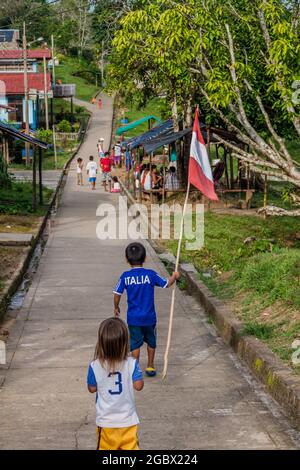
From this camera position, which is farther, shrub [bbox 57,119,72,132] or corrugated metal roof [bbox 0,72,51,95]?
shrub [bbox 57,119,72,132]

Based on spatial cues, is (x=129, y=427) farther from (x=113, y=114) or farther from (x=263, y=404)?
(x=113, y=114)

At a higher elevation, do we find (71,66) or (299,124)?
(71,66)

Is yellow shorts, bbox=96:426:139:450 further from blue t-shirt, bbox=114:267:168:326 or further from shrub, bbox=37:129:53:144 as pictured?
shrub, bbox=37:129:53:144

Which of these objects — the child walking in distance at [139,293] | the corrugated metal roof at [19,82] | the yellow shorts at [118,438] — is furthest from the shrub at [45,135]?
the yellow shorts at [118,438]

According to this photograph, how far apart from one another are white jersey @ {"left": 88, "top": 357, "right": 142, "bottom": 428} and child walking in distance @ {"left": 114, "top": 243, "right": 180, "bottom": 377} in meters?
2.66

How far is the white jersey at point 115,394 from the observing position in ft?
18.1

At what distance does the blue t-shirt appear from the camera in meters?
8.32

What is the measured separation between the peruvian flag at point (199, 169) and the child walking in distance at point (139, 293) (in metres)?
1.42

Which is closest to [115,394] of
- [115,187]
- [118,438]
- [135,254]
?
[118,438]

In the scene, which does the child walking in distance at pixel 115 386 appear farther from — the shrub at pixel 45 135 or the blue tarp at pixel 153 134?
Answer: the shrub at pixel 45 135

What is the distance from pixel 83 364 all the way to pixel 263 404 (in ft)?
7.78

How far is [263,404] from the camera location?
7836 mm

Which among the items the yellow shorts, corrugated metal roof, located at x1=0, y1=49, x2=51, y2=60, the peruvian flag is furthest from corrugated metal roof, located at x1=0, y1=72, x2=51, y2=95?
the yellow shorts

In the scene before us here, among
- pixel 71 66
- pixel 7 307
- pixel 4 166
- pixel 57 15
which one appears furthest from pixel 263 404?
pixel 57 15
